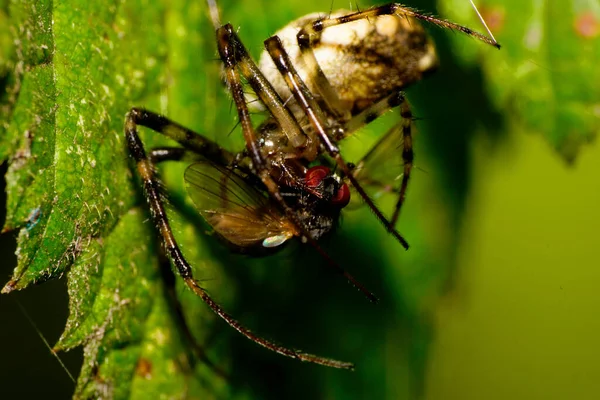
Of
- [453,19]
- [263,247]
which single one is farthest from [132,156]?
[453,19]

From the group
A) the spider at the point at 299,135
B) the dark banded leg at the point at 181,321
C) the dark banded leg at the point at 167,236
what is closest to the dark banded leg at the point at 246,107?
the spider at the point at 299,135

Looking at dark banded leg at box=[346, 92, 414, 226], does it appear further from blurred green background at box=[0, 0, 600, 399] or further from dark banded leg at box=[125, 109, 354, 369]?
dark banded leg at box=[125, 109, 354, 369]

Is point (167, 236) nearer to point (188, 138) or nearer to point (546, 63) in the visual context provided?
point (188, 138)

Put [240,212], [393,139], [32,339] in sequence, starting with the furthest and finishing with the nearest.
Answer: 1. [32,339]
2. [393,139]
3. [240,212]

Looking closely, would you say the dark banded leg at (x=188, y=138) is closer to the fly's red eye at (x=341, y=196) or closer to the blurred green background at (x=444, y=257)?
the blurred green background at (x=444, y=257)

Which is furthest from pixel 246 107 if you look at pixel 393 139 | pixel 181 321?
pixel 181 321

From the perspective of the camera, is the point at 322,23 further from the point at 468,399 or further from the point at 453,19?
the point at 468,399
